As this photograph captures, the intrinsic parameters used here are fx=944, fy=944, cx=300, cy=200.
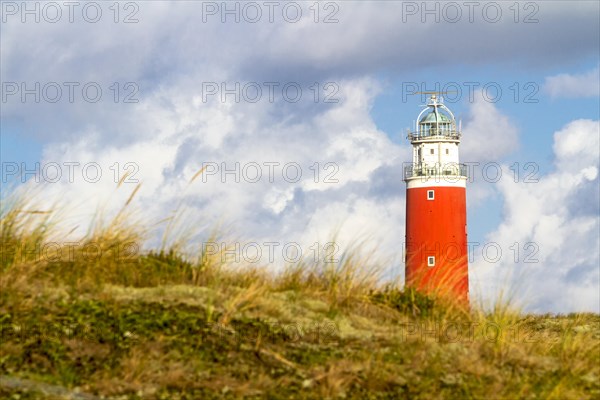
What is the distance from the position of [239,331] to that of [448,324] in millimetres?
3346

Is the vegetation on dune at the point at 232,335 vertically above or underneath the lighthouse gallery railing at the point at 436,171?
underneath

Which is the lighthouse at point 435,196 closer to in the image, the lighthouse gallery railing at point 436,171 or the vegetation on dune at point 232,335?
the lighthouse gallery railing at point 436,171

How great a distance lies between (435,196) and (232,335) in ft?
107

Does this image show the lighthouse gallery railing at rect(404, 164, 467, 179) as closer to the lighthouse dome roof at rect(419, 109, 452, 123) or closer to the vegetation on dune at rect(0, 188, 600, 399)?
the lighthouse dome roof at rect(419, 109, 452, 123)

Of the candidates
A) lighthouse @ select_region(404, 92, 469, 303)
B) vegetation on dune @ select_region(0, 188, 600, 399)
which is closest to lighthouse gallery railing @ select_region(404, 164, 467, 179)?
lighthouse @ select_region(404, 92, 469, 303)

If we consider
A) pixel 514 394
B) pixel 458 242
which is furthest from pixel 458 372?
Result: pixel 458 242

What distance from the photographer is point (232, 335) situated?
11.4 m

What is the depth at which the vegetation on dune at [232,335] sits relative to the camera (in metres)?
10.4

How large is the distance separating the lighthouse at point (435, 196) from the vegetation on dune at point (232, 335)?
1068 inches

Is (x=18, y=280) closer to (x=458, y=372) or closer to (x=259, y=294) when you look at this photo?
(x=259, y=294)

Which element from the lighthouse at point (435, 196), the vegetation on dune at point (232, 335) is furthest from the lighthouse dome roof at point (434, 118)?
the vegetation on dune at point (232, 335)

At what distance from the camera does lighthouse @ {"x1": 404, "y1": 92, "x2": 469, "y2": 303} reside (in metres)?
42.4

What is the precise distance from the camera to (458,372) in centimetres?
1130

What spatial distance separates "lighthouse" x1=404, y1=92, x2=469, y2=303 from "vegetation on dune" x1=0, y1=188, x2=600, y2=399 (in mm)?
27117
